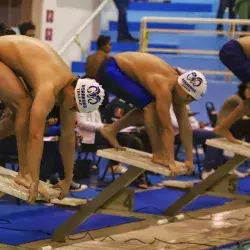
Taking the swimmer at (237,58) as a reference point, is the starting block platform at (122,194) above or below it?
below

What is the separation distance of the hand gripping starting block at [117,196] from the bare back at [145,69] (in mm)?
591

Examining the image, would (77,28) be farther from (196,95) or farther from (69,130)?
(69,130)

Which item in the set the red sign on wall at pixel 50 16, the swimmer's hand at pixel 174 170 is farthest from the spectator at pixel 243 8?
the swimmer's hand at pixel 174 170

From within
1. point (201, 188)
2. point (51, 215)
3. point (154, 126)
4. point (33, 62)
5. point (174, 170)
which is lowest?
point (51, 215)

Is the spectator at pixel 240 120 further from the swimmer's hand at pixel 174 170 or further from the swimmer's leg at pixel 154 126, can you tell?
the swimmer's hand at pixel 174 170

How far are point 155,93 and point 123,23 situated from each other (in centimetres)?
653

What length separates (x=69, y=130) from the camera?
5.20 m

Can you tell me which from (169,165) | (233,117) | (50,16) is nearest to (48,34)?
(50,16)

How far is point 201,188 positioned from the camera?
696 cm

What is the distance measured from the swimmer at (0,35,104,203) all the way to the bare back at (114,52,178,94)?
1122 millimetres

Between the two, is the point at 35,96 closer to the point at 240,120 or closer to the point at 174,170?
the point at 174,170

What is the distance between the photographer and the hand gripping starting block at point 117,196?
232 inches

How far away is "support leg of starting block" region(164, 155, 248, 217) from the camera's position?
6.91 meters

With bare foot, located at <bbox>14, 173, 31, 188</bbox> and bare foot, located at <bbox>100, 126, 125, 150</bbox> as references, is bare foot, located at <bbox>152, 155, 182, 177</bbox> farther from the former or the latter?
bare foot, located at <bbox>14, 173, 31, 188</bbox>
